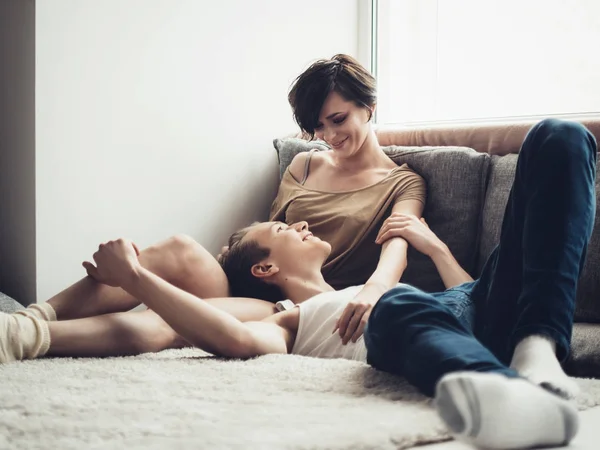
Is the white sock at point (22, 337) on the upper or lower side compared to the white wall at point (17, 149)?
lower

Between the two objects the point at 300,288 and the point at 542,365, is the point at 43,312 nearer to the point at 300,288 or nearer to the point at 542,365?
the point at 300,288

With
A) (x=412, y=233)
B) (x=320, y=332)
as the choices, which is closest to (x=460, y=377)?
(x=320, y=332)

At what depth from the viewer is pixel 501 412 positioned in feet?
2.36

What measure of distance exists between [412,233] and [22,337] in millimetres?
923

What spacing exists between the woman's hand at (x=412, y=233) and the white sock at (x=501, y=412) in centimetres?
101

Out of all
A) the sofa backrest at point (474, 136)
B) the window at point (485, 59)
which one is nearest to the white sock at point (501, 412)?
the sofa backrest at point (474, 136)

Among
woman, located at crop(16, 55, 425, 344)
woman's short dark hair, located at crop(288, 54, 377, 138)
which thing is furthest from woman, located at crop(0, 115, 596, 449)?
woman's short dark hair, located at crop(288, 54, 377, 138)

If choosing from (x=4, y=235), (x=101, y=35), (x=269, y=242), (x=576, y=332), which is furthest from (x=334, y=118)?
(x=4, y=235)

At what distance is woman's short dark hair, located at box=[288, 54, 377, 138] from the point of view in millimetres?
1959

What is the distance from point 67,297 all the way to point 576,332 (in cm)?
103

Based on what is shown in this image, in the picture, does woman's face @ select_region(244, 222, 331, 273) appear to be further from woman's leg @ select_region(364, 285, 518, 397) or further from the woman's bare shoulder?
woman's leg @ select_region(364, 285, 518, 397)

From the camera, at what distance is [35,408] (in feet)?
3.11

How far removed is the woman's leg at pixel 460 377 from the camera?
2.32ft

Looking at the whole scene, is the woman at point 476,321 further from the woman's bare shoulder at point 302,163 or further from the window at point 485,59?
the window at point 485,59
